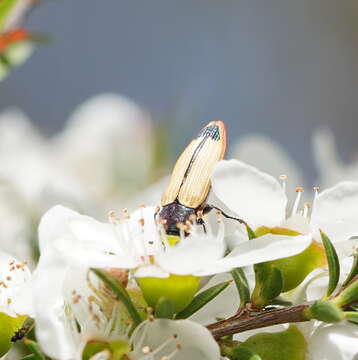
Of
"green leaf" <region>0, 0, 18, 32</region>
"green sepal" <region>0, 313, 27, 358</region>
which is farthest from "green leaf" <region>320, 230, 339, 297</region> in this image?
"green leaf" <region>0, 0, 18, 32</region>

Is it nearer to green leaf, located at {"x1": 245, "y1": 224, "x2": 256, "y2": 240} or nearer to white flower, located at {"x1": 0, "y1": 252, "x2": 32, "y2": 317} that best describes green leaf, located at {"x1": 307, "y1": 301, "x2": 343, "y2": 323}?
green leaf, located at {"x1": 245, "y1": 224, "x2": 256, "y2": 240}

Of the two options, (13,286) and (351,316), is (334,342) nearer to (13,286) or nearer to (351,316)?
(351,316)

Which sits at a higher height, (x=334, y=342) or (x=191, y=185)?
(x=191, y=185)

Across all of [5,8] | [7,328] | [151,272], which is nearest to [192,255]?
[151,272]

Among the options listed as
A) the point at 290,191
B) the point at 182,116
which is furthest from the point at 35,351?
the point at 182,116

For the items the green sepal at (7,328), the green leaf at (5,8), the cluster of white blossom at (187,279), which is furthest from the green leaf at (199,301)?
the green leaf at (5,8)

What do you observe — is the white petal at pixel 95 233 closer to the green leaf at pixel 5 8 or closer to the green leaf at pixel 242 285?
the green leaf at pixel 242 285
